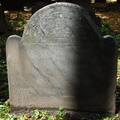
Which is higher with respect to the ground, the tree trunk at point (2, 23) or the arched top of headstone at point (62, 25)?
the arched top of headstone at point (62, 25)

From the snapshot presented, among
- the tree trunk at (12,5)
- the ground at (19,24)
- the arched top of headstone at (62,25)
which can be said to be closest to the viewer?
the arched top of headstone at (62,25)

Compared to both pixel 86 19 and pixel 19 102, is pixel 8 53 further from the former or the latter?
pixel 86 19

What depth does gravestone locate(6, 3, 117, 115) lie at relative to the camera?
2.63 metres

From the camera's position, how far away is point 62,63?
2.76 meters

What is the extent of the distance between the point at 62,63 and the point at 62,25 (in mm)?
472

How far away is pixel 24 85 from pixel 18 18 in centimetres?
698

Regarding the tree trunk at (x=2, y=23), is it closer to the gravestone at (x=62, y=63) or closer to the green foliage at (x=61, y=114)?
the gravestone at (x=62, y=63)

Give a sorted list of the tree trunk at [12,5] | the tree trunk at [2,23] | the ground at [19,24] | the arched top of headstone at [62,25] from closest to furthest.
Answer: the arched top of headstone at [62,25]
the ground at [19,24]
the tree trunk at [2,23]
the tree trunk at [12,5]

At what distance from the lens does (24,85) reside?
2.91 m

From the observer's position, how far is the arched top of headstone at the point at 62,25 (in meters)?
2.60

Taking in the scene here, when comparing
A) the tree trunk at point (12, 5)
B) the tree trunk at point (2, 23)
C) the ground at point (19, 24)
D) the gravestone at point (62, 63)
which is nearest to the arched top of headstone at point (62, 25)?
the gravestone at point (62, 63)

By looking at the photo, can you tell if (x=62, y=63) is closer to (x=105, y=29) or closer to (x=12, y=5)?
(x=105, y=29)

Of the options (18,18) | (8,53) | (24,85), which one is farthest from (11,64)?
(18,18)

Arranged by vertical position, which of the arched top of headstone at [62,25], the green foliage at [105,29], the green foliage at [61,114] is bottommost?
the green foliage at [105,29]
